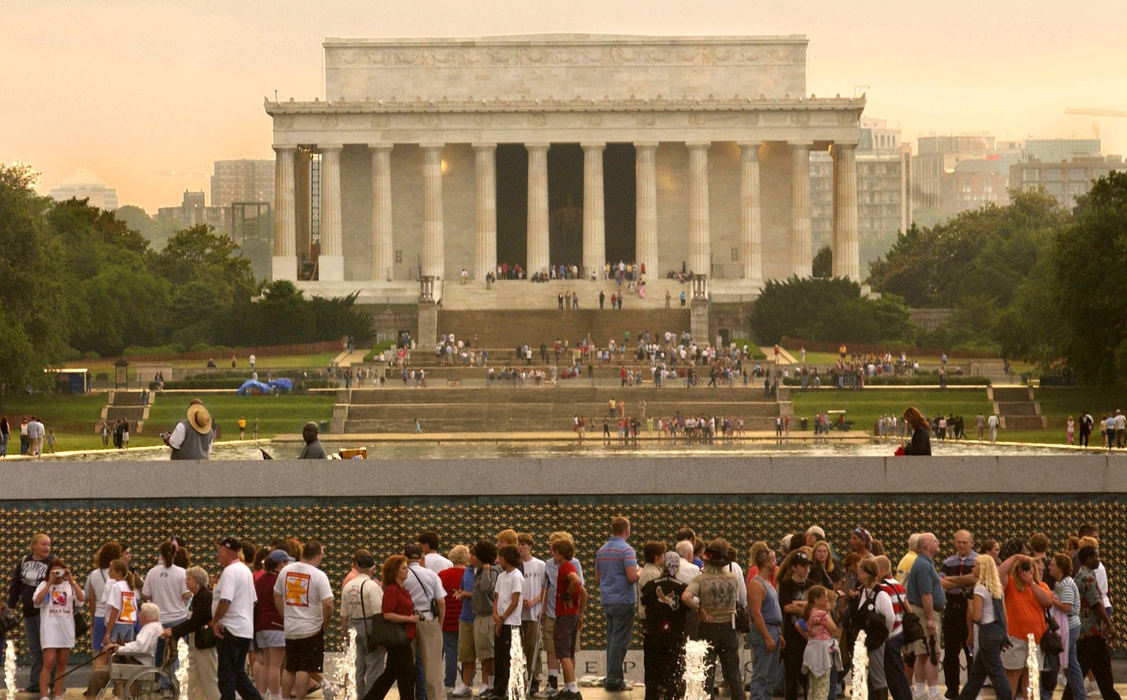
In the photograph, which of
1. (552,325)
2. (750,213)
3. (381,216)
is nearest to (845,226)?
(750,213)

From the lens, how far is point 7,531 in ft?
91.8

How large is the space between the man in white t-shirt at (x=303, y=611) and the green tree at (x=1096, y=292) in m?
42.7

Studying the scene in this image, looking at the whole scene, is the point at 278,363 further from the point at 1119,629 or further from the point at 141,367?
the point at 1119,629

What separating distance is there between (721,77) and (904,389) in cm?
3797

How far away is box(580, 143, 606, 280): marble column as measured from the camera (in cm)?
10594

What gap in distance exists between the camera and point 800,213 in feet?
355

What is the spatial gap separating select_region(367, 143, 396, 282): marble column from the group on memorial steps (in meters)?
84.4

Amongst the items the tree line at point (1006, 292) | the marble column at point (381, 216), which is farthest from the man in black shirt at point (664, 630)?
the marble column at point (381, 216)

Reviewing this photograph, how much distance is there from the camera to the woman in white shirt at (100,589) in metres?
22.3

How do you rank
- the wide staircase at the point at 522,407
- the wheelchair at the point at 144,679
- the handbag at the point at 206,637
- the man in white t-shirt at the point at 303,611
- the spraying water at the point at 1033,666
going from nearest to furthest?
the handbag at the point at 206,637 → the man in white t-shirt at the point at 303,611 → the wheelchair at the point at 144,679 → the spraying water at the point at 1033,666 → the wide staircase at the point at 522,407

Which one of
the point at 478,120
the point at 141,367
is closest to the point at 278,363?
Result: the point at 141,367

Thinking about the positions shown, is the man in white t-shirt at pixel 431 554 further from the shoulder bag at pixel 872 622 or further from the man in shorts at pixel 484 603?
the shoulder bag at pixel 872 622

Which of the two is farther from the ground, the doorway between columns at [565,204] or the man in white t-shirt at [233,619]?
the doorway between columns at [565,204]

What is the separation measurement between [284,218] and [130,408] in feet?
132
